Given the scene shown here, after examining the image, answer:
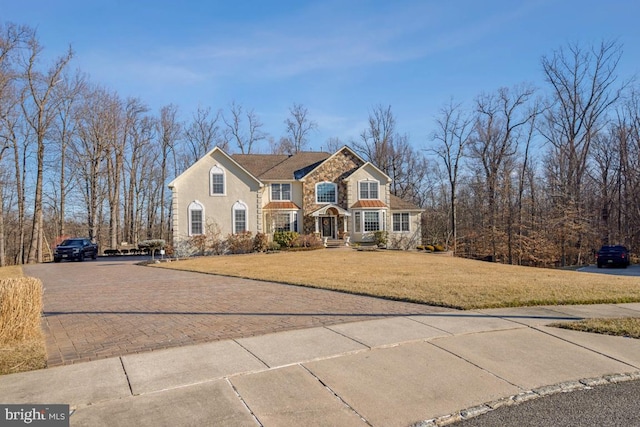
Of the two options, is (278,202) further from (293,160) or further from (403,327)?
(403,327)

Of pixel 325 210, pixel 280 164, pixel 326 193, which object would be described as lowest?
pixel 325 210

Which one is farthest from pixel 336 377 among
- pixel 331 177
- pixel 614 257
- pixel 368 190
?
pixel 614 257

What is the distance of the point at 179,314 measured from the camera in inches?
307

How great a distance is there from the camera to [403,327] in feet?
21.4

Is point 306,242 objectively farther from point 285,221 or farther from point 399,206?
point 399,206

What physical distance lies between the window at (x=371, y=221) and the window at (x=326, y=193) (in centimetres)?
276

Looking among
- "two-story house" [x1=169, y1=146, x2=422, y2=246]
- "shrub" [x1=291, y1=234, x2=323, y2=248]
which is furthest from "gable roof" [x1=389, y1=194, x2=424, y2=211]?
"shrub" [x1=291, y1=234, x2=323, y2=248]

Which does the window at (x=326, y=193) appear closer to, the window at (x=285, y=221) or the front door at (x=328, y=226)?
the front door at (x=328, y=226)

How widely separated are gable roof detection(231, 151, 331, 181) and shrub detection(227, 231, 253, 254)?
5.62 metres

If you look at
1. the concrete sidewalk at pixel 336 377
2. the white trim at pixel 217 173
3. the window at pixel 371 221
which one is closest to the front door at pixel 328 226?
the window at pixel 371 221

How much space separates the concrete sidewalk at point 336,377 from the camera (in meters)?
3.82

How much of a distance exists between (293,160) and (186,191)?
402 inches

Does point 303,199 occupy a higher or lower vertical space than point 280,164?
lower

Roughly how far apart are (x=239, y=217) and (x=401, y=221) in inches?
522
